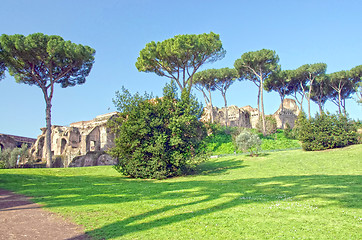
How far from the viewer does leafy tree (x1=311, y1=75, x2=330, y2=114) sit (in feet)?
143

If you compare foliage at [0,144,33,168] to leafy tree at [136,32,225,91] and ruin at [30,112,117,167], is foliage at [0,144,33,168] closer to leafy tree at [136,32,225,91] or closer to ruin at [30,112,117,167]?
ruin at [30,112,117,167]

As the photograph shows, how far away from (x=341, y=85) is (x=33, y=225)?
49.7 m

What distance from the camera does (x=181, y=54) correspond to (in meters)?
25.9

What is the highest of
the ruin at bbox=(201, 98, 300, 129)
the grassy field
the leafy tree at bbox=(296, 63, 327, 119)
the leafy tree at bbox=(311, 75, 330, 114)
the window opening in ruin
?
the leafy tree at bbox=(296, 63, 327, 119)

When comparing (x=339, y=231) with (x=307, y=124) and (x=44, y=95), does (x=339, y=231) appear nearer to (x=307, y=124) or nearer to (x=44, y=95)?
(x=307, y=124)

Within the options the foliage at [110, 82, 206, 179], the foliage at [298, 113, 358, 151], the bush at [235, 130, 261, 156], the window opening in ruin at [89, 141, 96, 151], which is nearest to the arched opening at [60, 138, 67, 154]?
the window opening in ruin at [89, 141, 96, 151]

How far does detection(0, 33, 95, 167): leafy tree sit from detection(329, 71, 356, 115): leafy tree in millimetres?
38919

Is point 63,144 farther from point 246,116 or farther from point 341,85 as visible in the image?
point 341,85

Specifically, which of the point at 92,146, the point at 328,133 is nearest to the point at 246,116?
the point at 92,146

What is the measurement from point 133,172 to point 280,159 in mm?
10413

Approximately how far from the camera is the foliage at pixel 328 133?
20969 millimetres

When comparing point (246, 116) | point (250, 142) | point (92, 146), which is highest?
point (246, 116)

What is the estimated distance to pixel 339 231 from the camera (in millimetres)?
4453

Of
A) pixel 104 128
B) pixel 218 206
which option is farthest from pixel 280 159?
pixel 104 128
